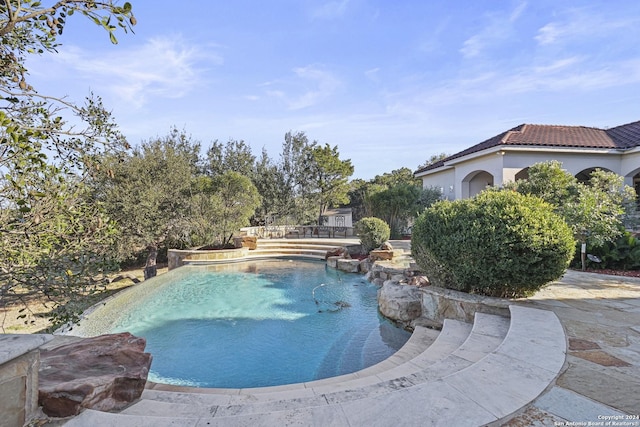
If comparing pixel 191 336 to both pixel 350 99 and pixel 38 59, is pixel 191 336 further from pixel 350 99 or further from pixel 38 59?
pixel 350 99

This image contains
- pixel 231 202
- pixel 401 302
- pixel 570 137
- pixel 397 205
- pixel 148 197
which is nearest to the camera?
pixel 401 302

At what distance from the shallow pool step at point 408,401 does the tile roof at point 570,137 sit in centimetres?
1438

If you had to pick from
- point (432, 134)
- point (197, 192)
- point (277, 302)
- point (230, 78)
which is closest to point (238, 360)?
point (277, 302)

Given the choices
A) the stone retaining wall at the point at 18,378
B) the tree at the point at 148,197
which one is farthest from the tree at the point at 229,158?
the stone retaining wall at the point at 18,378

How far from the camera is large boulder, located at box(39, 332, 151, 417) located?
206cm

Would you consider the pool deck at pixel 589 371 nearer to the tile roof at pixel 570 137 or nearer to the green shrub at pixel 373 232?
the green shrub at pixel 373 232

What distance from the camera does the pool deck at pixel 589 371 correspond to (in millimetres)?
2008

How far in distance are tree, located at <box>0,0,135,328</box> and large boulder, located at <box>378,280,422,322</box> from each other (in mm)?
4827

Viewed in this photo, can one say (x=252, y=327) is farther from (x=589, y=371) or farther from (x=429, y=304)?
(x=589, y=371)

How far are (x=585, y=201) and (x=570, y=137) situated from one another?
39.5 ft

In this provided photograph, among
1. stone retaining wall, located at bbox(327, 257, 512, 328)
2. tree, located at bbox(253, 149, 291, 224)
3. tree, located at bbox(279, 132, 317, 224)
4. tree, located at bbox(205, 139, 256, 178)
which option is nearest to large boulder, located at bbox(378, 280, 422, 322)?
stone retaining wall, located at bbox(327, 257, 512, 328)

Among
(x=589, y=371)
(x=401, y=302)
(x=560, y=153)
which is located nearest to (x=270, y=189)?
(x=560, y=153)

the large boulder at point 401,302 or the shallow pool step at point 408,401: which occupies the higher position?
the shallow pool step at point 408,401

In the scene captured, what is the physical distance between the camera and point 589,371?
8.67 ft
